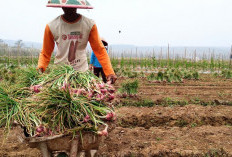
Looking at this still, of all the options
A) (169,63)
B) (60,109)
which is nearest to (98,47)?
(60,109)

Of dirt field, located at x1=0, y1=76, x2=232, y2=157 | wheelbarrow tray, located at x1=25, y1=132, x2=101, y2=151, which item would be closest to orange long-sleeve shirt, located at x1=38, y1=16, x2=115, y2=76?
dirt field, located at x1=0, y1=76, x2=232, y2=157

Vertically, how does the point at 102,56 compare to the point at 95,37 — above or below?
below

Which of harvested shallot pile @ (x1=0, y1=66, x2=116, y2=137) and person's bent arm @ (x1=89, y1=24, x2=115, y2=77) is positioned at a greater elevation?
person's bent arm @ (x1=89, y1=24, x2=115, y2=77)

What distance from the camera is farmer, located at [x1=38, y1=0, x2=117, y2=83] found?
2.57 m

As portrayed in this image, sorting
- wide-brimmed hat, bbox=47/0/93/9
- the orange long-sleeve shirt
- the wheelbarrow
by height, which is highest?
wide-brimmed hat, bbox=47/0/93/9

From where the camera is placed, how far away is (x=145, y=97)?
6.27 metres

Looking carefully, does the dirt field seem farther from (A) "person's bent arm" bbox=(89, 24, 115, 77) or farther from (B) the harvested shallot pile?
(A) "person's bent arm" bbox=(89, 24, 115, 77)

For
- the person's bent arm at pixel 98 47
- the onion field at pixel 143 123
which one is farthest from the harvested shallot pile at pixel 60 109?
the person's bent arm at pixel 98 47

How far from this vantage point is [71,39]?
2.64m

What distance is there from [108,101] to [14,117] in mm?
725

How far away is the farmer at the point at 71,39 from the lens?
2.57 metres

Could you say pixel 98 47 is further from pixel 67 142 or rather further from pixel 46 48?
pixel 67 142

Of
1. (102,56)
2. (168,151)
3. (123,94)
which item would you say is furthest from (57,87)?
(123,94)

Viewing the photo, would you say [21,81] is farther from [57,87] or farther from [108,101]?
[108,101]
